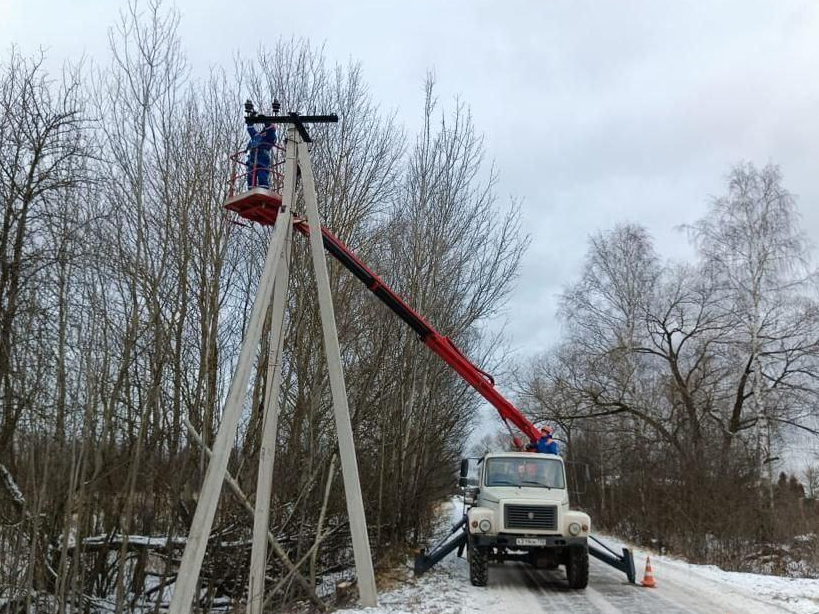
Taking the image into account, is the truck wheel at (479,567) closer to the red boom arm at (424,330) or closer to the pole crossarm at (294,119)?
the red boom arm at (424,330)

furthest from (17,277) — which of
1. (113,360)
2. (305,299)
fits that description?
(305,299)

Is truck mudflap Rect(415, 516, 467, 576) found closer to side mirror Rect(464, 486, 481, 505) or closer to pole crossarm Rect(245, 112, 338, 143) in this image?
side mirror Rect(464, 486, 481, 505)

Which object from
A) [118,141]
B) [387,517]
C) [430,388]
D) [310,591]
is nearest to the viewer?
[310,591]

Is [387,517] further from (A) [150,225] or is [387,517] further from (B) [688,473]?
(B) [688,473]

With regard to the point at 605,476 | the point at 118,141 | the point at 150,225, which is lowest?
the point at 605,476

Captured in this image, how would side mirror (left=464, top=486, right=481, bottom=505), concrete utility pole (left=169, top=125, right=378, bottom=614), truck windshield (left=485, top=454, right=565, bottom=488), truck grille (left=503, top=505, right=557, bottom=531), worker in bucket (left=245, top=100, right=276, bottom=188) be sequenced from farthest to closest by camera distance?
side mirror (left=464, top=486, right=481, bottom=505)
truck windshield (left=485, top=454, right=565, bottom=488)
truck grille (left=503, top=505, right=557, bottom=531)
worker in bucket (left=245, top=100, right=276, bottom=188)
concrete utility pole (left=169, top=125, right=378, bottom=614)

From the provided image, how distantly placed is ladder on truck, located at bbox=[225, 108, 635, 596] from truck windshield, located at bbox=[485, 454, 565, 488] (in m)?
0.86

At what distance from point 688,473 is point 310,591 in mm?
13816

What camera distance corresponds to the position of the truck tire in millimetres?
11133

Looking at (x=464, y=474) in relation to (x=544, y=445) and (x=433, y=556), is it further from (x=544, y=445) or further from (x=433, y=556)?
(x=544, y=445)

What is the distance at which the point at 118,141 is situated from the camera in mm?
10148

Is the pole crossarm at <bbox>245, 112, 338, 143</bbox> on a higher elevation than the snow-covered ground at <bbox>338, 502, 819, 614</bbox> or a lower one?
higher

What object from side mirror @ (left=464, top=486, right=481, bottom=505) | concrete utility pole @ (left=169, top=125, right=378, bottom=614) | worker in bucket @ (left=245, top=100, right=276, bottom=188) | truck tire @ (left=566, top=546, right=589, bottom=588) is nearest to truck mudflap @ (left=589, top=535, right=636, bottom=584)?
truck tire @ (left=566, top=546, right=589, bottom=588)

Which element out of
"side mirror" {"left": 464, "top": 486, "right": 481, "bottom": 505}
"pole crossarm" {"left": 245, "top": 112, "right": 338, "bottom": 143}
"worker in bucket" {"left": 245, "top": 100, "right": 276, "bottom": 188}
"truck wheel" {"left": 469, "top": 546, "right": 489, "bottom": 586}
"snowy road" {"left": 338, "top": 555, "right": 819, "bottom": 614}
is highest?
"pole crossarm" {"left": 245, "top": 112, "right": 338, "bottom": 143}
